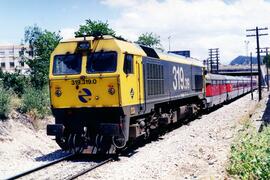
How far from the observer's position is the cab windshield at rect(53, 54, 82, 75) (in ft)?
42.4

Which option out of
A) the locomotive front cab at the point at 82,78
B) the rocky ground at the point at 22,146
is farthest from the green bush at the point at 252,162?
the rocky ground at the point at 22,146

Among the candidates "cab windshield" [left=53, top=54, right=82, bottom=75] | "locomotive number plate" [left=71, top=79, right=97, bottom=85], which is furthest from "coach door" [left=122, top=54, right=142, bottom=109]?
"cab windshield" [left=53, top=54, right=82, bottom=75]

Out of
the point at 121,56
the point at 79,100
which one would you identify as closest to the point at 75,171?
the point at 79,100

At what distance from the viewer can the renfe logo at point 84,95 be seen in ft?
41.2

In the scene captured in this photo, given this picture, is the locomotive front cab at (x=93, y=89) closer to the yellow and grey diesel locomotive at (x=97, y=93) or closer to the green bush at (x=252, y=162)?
the yellow and grey diesel locomotive at (x=97, y=93)

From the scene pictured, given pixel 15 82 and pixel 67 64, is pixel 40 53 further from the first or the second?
pixel 67 64

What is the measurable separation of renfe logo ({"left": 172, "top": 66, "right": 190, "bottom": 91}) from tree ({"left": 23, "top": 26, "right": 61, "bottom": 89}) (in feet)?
36.8

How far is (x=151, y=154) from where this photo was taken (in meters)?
13.3

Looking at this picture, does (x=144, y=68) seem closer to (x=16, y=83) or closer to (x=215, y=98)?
(x=16, y=83)

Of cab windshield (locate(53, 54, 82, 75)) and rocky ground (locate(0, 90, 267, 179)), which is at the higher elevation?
cab windshield (locate(53, 54, 82, 75))

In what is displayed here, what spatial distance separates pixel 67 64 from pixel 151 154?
13.0 ft

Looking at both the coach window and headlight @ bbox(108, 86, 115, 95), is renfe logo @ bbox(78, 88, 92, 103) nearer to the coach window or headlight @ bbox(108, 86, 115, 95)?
headlight @ bbox(108, 86, 115, 95)

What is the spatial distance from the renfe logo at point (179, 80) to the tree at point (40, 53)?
36.8 ft

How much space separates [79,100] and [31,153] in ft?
10.7
